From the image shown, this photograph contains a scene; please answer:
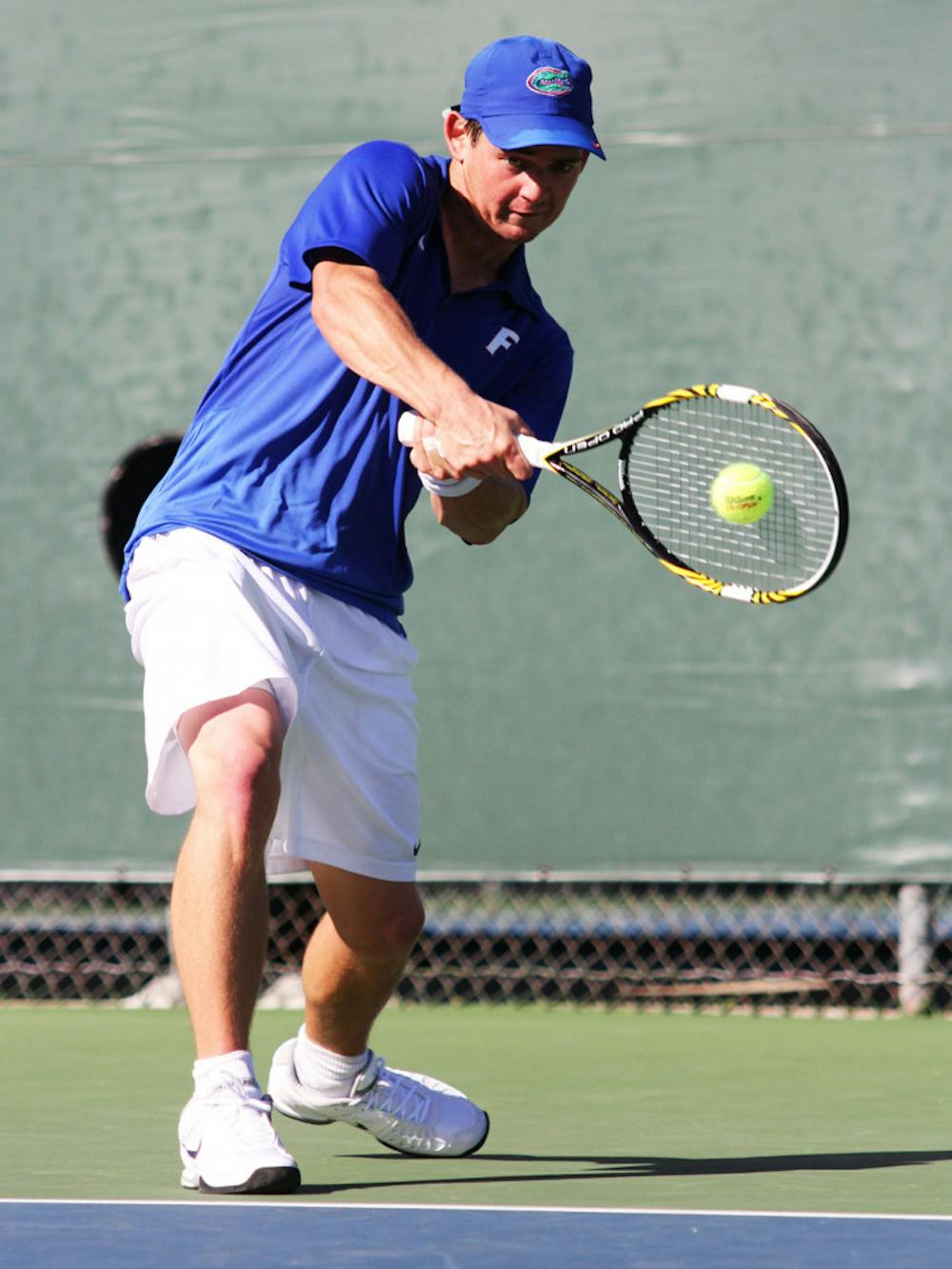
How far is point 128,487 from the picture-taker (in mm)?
5598

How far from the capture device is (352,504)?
3.19 metres

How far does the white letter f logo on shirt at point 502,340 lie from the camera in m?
3.38

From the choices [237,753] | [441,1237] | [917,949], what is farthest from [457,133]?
[917,949]

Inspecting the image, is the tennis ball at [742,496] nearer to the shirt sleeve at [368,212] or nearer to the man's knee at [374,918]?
the shirt sleeve at [368,212]

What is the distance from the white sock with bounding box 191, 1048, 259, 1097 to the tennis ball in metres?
1.18

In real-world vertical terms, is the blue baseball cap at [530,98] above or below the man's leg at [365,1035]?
above

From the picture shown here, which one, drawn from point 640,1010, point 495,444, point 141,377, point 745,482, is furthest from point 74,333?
point 495,444

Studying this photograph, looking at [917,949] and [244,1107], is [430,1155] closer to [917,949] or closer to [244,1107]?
[244,1107]

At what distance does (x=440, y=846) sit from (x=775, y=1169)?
2327 mm

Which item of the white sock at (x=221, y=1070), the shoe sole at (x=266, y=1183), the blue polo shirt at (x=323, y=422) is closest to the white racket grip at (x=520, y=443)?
the blue polo shirt at (x=323, y=422)

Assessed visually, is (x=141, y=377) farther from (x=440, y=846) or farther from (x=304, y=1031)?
(x=304, y=1031)

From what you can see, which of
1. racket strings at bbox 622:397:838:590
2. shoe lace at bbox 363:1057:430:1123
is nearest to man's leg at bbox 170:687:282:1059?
shoe lace at bbox 363:1057:430:1123

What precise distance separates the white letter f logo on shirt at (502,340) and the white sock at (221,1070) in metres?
1.14

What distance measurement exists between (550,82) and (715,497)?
0.71 m
